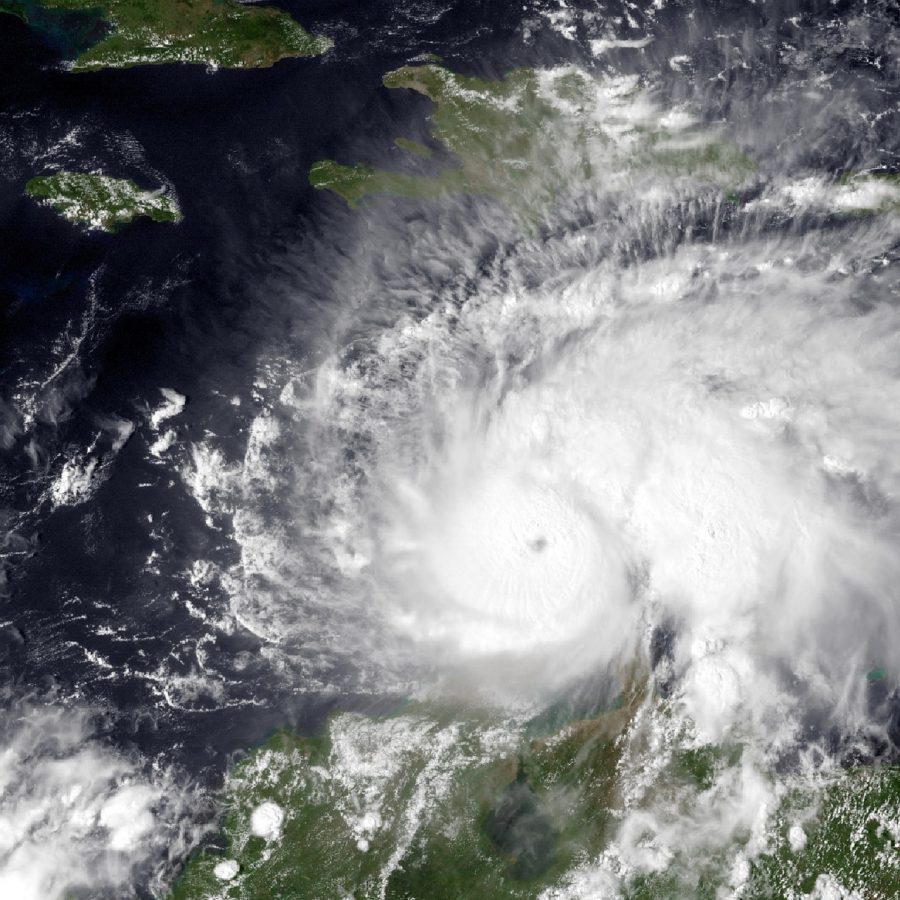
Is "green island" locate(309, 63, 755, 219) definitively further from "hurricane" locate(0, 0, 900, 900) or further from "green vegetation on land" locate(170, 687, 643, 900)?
"green vegetation on land" locate(170, 687, 643, 900)

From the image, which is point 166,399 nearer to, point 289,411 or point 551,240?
point 289,411

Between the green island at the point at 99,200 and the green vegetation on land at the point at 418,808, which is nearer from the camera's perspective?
the green vegetation on land at the point at 418,808

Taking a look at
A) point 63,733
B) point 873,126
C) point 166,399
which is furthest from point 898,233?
point 63,733

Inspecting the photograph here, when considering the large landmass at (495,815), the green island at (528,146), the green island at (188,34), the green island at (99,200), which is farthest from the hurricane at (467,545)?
the green island at (188,34)

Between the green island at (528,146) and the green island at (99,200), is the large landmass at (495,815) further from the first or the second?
the green island at (99,200)

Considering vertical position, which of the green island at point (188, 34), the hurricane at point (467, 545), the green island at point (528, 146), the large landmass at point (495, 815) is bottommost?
the large landmass at point (495, 815)

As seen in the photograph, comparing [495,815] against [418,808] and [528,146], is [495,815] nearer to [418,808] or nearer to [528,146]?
[418,808]

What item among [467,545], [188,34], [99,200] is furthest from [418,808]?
[188,34]
